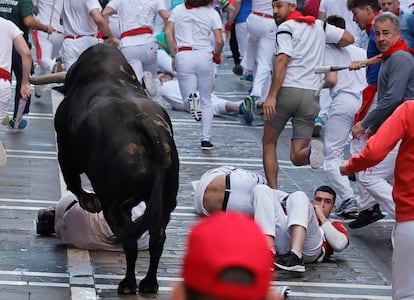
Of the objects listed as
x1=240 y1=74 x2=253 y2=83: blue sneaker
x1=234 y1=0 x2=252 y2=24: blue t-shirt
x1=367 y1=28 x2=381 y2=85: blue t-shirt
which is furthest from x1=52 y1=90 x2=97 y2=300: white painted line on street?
x1=240 y1=74 x2=253 y2=83: blue sneaker

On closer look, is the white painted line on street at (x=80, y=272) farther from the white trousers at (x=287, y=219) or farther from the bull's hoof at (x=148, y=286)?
the white trousers at (x=287, y=219)

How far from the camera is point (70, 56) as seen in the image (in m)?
15.4

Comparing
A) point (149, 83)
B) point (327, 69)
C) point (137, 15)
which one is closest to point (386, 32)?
point (327, 69)

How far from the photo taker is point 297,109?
36.9 feet

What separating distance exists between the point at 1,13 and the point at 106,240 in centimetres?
583

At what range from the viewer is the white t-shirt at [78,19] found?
50.0 feet

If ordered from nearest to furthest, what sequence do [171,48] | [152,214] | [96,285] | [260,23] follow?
[152,214] → [96,285] → [171,48] → [260,23]

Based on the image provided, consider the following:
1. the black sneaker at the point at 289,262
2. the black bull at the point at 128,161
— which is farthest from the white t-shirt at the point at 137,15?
the black sneaker at the point at 289,262

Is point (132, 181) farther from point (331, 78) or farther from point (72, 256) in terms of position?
point (331, 78)

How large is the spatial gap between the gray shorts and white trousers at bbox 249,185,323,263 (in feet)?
6.86

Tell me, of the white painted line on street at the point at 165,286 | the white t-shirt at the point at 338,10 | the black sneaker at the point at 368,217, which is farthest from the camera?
the white t-shirt at the point at 338,10

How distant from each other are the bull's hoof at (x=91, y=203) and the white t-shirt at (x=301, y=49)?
10.1 ft

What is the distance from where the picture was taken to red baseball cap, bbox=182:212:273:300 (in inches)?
105

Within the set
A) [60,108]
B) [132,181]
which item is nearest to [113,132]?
[132,181]
